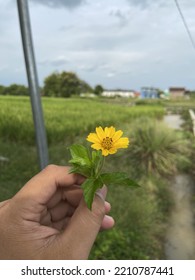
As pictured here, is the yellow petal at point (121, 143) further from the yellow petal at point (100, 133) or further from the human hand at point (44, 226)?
the human hand at point (44, 226)

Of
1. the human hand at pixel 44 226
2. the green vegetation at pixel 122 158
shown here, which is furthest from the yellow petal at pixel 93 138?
the green vegetation at pixel 122 158

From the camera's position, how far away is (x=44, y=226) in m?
0.48

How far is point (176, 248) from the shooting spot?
2.46m

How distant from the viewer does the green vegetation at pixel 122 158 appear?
0.81m

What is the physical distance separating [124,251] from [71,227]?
5.47ft

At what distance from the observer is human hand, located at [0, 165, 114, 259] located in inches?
16.9

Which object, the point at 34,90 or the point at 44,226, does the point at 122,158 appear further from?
the point at 44,226

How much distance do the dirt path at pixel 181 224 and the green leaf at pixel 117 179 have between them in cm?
209

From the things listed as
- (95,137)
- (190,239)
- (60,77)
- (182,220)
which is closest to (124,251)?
(190,239)

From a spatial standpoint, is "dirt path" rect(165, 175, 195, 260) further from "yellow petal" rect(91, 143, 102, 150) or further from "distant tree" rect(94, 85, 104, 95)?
"yellow petal" rect(91, 143, 102, 150)

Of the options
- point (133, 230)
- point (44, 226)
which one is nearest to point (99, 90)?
point (44, 226)

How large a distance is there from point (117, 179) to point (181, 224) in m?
2.55

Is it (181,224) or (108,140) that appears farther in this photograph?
(181,224)

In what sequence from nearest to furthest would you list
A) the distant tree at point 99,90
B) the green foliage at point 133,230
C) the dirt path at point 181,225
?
the distant tree at point 99,90 → the green foliage at point 133,230 → the dirt path at point 181,225
